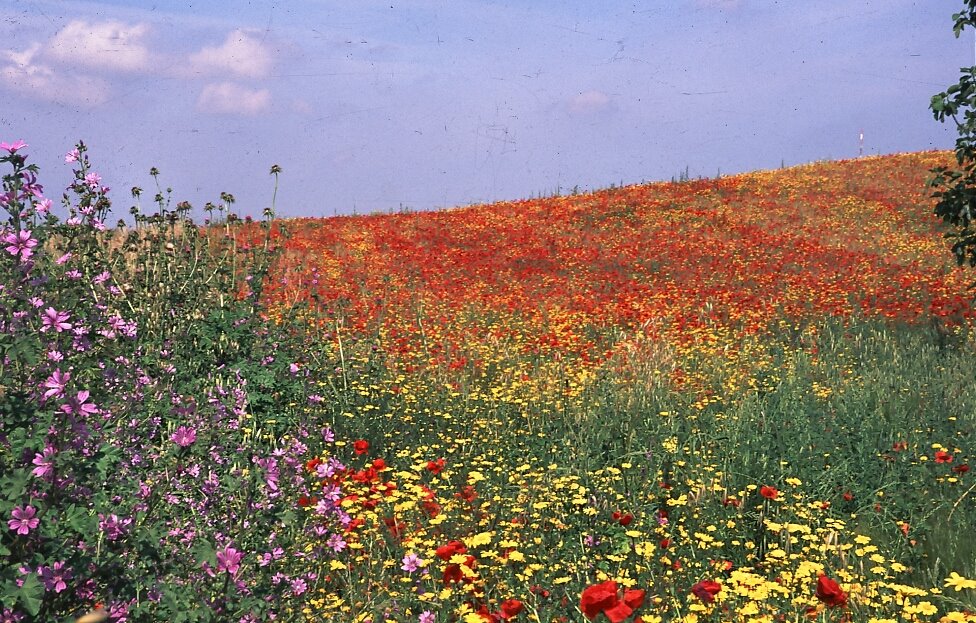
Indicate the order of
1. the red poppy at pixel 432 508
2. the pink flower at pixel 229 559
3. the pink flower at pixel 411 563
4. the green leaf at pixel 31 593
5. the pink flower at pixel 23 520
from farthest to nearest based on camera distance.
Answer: the red poppy at pixel 432 508 < the pink flower at pixel 411 563 < the pink flower at pixel 229 559 < the pink flower at pixel 23 520 < the green leaf at pixel 31 593

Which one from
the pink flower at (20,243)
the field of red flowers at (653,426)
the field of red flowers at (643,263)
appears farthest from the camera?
the field of red flowers at (643,263)

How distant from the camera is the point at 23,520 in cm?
224

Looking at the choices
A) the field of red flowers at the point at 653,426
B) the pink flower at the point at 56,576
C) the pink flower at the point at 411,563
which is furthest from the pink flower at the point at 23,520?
the pink flower at the point at 411,563

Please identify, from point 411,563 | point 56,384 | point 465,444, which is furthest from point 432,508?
point 56,384

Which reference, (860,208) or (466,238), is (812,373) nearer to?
(466,238)

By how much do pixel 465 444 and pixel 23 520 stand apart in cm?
439

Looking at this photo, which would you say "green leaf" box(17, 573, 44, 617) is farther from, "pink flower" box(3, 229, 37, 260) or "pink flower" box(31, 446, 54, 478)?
"pink flower" box(3, 229, 37, 260)

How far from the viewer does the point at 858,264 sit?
14.9 meters

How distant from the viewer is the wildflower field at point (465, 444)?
2.59m

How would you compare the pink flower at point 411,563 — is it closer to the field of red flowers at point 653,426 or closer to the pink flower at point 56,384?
the field of red flowers at point 653,426

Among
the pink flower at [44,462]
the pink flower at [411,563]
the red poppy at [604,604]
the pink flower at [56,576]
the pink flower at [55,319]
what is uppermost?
the pink flower at [55,319]

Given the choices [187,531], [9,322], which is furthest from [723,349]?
[9,322]

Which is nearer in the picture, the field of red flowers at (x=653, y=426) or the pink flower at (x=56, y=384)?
the pink flower at (x=56, y=384)

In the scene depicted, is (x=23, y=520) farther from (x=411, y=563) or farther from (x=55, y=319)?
(x=411, y=563)
